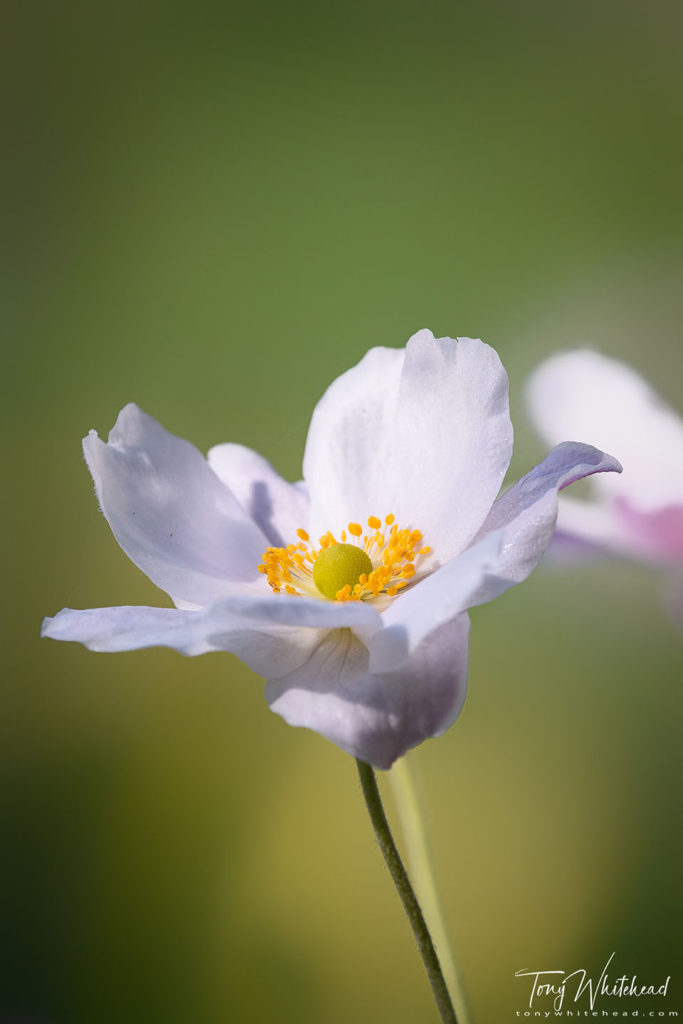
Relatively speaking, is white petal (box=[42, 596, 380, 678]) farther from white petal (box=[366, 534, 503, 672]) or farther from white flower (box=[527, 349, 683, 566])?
white flower (box=[527, 349, 683, 566])

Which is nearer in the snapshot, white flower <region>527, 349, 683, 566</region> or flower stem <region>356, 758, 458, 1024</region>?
flower stem <region>356, 758, 458, 1024</region>

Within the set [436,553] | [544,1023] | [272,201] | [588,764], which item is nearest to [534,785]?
[588,764]

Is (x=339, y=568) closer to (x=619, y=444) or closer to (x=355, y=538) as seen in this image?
(x=355, y=538)

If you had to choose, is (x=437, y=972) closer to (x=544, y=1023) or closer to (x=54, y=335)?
(x=544, y=1023)

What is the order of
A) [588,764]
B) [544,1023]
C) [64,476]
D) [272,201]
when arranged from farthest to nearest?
[272,201] < [64,476] < [588,764] < [544,1023]

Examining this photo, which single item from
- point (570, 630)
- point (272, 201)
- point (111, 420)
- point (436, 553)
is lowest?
point (570, 630)
